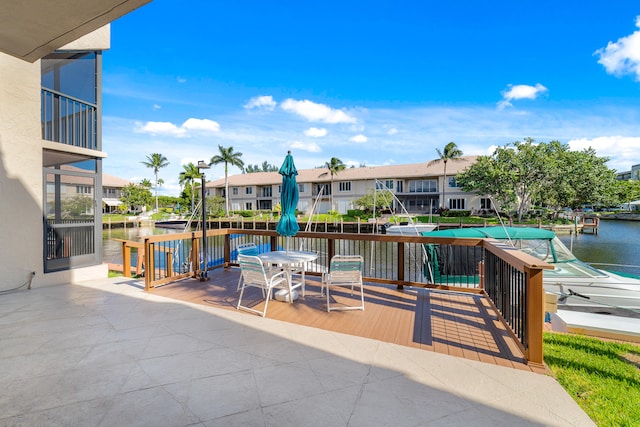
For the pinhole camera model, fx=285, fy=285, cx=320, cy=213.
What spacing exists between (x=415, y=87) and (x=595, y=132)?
20948 mm

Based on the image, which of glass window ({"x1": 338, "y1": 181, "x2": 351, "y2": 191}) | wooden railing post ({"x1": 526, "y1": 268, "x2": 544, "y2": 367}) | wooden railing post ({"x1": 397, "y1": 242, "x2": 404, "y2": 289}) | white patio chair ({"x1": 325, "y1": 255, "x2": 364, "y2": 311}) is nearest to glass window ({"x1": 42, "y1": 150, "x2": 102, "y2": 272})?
white patio chair ({"x1": 325, "y1": 255, "x2": 364, "y2": 311})

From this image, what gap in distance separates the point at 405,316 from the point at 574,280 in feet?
17.6

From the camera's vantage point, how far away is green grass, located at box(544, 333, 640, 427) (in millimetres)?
2135

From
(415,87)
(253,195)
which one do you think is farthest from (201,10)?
(253,195)

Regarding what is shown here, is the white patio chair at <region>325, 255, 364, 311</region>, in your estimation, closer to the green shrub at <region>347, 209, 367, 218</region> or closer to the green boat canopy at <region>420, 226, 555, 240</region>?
the green boat canopy at <region>420, 226, 555, 240</region>

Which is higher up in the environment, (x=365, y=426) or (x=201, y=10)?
(x=201, y=10)

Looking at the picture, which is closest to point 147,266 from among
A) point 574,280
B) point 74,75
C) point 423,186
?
point 74,75

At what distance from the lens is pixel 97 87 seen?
20.8 feet

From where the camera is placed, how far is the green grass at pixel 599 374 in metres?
2.13

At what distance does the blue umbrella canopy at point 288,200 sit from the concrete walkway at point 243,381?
1.67 m

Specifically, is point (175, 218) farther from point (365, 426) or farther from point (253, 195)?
point (365, 426)

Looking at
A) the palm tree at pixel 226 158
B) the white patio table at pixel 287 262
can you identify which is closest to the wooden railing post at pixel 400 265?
the white patio table at pixel 287 262

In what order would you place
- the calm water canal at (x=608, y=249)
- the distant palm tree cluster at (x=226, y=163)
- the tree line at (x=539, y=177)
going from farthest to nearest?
the distant palm tree cluster at (x=226, y=163)
the tree line at (x=539, y=177)
the calm water canal at (x=608, y=249)

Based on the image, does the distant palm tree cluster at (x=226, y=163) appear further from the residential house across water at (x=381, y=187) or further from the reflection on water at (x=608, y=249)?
the reflection on water at (x=608, y=249)
